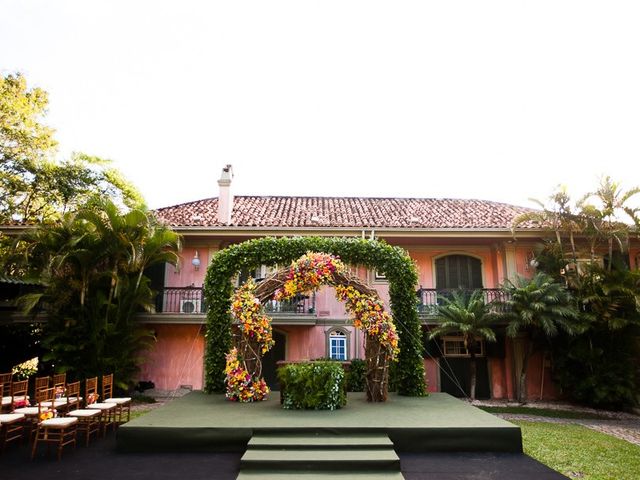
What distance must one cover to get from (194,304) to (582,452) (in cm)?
1089

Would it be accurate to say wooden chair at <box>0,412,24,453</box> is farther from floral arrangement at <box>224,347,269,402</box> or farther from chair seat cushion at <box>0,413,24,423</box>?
floral arrangement at <box>224,347,269,402</box>

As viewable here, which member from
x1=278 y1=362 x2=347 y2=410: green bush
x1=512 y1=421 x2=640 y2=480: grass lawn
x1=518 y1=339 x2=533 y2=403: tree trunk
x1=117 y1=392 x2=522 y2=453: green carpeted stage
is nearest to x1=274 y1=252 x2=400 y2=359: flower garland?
x1=278 y1=362 x2=347 y2=410: green bush

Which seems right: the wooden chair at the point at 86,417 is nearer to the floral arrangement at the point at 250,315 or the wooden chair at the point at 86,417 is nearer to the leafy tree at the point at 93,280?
the floral arrangement at the point at 250,315

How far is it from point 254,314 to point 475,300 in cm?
717

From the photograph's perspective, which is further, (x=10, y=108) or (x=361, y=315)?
(x=10, y=108)

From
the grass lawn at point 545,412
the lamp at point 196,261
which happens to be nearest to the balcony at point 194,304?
the lamp at point 196,261

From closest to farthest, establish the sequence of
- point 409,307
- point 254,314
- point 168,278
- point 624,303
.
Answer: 1. point 254,314
2. point 409,307
3. point 624,303
4. point 168,278

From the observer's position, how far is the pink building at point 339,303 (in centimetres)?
1454

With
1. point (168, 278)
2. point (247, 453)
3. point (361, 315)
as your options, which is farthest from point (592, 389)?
point (168, 278)

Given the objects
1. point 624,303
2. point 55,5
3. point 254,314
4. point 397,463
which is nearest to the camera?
point 397,463

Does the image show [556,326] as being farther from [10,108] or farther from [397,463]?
[10,108]

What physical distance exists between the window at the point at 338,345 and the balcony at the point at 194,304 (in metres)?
1.06

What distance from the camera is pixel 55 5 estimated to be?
24.6 ft

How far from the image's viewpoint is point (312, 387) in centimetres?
828
